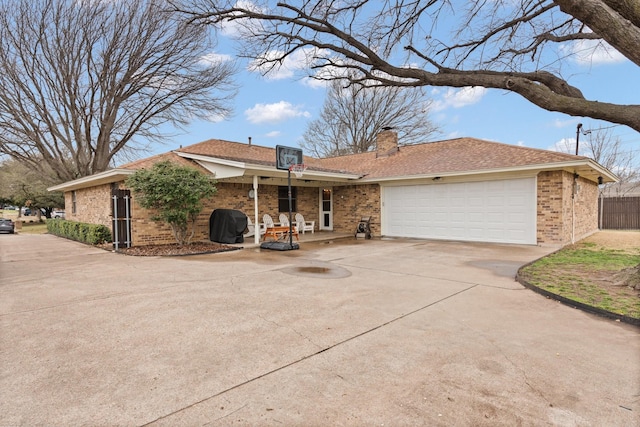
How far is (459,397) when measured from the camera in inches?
98.2

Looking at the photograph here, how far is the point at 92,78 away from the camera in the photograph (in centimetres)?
1733

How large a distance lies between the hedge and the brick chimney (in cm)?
1247

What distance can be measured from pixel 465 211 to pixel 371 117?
18125 mm

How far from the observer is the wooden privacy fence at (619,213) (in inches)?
698

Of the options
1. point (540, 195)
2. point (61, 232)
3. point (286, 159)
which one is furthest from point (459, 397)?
point (61, 232)

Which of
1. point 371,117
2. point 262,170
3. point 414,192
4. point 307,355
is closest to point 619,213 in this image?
point 414,192

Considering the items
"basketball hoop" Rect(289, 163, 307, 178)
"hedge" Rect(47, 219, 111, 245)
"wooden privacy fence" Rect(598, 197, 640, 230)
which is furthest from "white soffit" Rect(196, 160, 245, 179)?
"wooden privacy fence" Rect(598, 197, 640, 230)

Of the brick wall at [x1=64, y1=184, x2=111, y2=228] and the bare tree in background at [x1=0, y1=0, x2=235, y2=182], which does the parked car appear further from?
the brick wall at [x1=64, y1=184, x2=111, y2=228]

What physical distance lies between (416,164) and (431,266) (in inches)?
293

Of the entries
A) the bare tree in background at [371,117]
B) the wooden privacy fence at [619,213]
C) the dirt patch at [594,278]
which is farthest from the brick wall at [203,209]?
the wooden privacy fence at [619,213]

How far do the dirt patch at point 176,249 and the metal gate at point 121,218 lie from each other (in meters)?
0.38

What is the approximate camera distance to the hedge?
1171 cm

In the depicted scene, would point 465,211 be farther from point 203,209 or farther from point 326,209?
point 203,209

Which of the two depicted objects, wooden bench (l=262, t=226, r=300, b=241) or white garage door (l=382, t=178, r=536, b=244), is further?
wooden bench (l=262, t=226, r=300, b=241)
